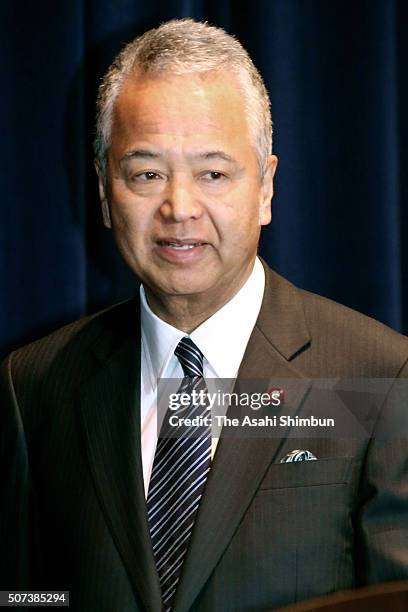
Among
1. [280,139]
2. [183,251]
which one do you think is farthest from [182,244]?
[280,139]

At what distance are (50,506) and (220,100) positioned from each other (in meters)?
0.53

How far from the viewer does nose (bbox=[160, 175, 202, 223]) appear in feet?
3.94

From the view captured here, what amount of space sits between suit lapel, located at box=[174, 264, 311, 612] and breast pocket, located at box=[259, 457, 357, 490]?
1cm

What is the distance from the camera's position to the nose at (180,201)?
120 cm

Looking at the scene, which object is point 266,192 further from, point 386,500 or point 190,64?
point 386,500

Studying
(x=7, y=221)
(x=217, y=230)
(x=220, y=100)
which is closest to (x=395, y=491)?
(x=217, y=230)

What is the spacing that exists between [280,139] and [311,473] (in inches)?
29.3

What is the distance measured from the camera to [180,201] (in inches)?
47.3

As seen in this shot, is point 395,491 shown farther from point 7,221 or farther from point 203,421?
point 7,221

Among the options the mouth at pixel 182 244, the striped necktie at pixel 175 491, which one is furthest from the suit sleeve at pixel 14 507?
the mouth at pixel 182 244

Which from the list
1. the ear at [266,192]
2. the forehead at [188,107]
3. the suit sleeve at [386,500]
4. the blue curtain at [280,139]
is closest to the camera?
the suit sleeve at [386,500]

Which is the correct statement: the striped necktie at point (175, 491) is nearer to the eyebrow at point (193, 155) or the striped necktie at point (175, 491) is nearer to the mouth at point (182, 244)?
the mouth at point (182, 244)

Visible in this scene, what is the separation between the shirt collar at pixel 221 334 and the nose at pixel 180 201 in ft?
0.50

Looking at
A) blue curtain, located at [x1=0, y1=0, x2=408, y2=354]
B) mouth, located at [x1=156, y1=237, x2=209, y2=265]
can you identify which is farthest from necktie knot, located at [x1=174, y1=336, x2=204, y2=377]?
blue curtain, located at [x1=0, y1=0, x2=408, y2=354]
